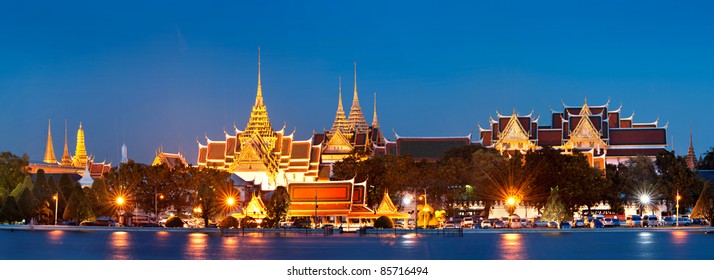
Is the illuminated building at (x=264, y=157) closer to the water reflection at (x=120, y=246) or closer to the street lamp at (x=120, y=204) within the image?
the street lamp at (x=120, y=204)

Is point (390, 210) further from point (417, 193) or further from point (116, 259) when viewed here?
point (116, 259)

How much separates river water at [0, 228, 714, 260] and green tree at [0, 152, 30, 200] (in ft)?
75.8

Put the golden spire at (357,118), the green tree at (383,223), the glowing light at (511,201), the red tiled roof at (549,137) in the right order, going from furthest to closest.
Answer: the golden spire at (357,118), the red tiled roof at (549,137), the glowing light at (511,201), the green tree at (383,223)

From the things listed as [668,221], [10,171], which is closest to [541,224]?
[668,221]

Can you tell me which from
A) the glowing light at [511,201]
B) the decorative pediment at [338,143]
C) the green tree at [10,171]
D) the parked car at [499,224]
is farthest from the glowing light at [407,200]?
the decorative pediment at [338,143]

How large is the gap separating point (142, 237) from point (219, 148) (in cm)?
6282

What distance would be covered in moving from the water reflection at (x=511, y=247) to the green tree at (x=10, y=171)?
136 feet

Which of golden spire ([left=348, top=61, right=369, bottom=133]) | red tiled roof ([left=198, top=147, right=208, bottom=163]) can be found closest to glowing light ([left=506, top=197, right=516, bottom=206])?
red tiled roof ([left=198, top=147, right=208, bottom=163])

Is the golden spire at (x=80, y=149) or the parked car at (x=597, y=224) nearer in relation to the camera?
the parked car at (x=597, y=224)

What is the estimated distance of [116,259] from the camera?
4909 cm

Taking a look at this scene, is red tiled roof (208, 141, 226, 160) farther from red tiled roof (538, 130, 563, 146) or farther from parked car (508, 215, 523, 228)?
parked car (508, 215, 523, 228)

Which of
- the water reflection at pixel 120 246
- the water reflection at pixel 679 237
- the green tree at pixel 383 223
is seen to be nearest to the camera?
the water reflection at pixel 120 246

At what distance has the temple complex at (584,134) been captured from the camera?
413 feet
